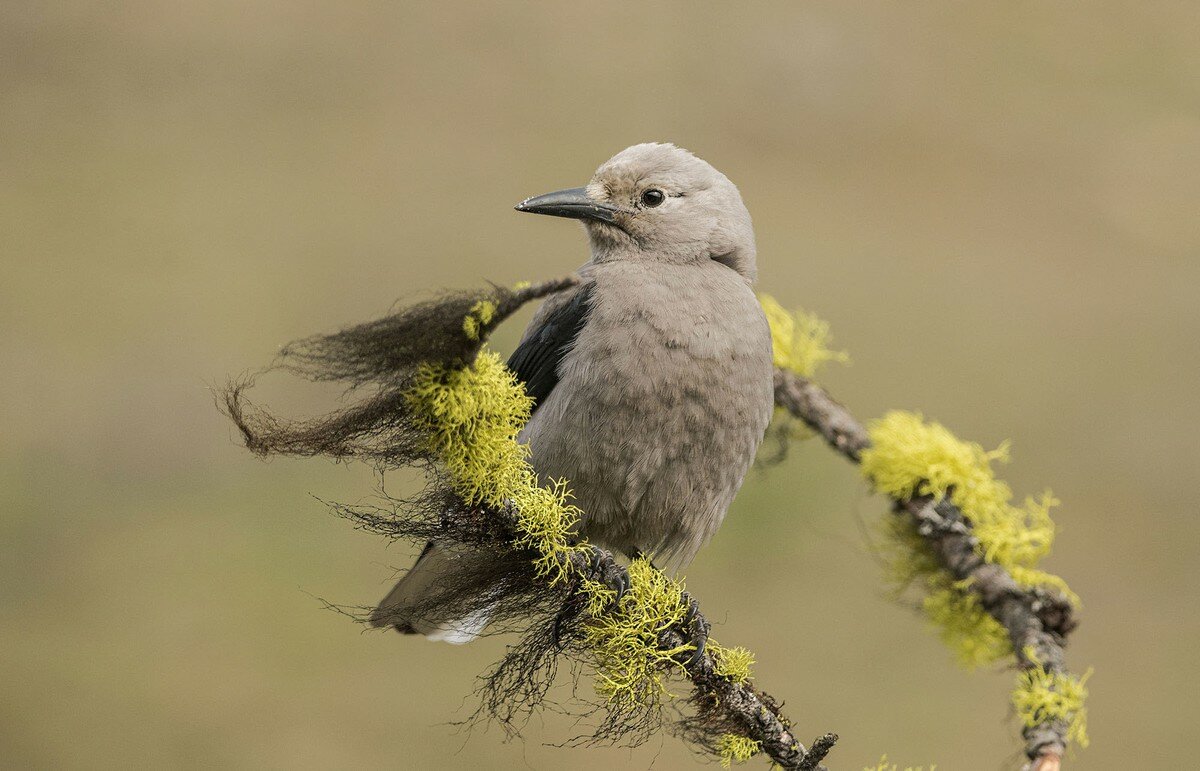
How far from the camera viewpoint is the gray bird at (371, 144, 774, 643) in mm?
2217

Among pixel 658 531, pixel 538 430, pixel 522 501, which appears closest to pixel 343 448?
pixel 522 501

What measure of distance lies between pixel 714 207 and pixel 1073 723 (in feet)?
4.35

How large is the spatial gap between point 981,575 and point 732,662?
96cm

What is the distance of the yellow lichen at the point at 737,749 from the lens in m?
1.87

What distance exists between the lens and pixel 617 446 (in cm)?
221

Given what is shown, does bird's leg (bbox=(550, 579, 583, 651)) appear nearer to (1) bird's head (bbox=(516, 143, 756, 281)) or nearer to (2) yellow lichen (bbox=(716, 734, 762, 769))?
(2) yellow lichen (bbox=(716, 734, 762, 769))

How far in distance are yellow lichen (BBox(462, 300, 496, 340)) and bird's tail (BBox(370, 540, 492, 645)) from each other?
0.41 metres

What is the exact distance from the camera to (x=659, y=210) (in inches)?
98.5

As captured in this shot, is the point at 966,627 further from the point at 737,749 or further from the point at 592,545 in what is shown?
the point at 592,545

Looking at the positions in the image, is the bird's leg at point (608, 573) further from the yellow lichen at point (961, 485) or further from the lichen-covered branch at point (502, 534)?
the yellow lichen at point (961, 485)

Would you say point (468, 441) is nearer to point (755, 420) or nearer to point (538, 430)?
point (538, 430)


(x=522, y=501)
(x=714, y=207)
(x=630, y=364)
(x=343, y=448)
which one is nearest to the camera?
(x=343, y=448)

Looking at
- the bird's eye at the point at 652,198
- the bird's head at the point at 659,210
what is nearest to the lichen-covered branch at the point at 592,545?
the bird's head at the point at 659,210

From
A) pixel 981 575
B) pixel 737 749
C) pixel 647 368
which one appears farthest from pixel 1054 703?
pixel 647 368
